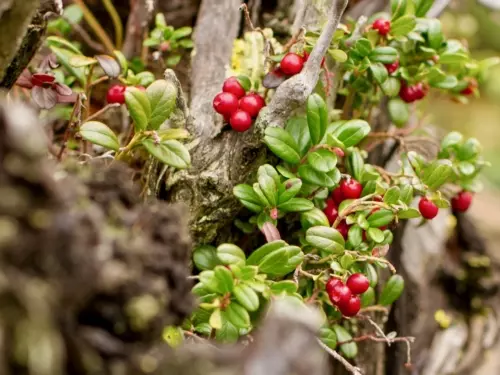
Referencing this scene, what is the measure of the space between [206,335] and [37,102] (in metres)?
0.77

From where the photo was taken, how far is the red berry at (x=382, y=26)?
5.90 feet

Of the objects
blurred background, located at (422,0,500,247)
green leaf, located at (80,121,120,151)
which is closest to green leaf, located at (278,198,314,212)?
green leaf, located at (80,121,120,151)

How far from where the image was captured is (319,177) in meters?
1.55

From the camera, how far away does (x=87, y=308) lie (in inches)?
33.2

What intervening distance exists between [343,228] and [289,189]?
0.21 m

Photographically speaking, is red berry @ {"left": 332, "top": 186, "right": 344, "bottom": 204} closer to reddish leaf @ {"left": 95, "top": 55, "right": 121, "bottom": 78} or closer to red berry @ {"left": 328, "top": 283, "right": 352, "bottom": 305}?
red berry @ {"left": 328, "top": 283, "right": 352, "bottom": 305}

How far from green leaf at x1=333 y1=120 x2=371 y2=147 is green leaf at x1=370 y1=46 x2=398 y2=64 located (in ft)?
0.87

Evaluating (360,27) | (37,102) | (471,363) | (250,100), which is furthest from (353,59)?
(471,363)

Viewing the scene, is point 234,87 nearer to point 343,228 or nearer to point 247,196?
point 247,196

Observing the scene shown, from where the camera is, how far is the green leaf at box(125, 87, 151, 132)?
1346 millimetres

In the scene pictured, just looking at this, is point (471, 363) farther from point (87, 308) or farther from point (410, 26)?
point (87, 308)

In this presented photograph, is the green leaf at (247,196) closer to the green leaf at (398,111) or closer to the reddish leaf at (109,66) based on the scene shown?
the reddish leaf at (109,66)

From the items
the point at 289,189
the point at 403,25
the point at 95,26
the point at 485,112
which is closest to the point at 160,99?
the point at 289,189

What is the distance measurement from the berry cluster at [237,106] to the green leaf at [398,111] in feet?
1.83
